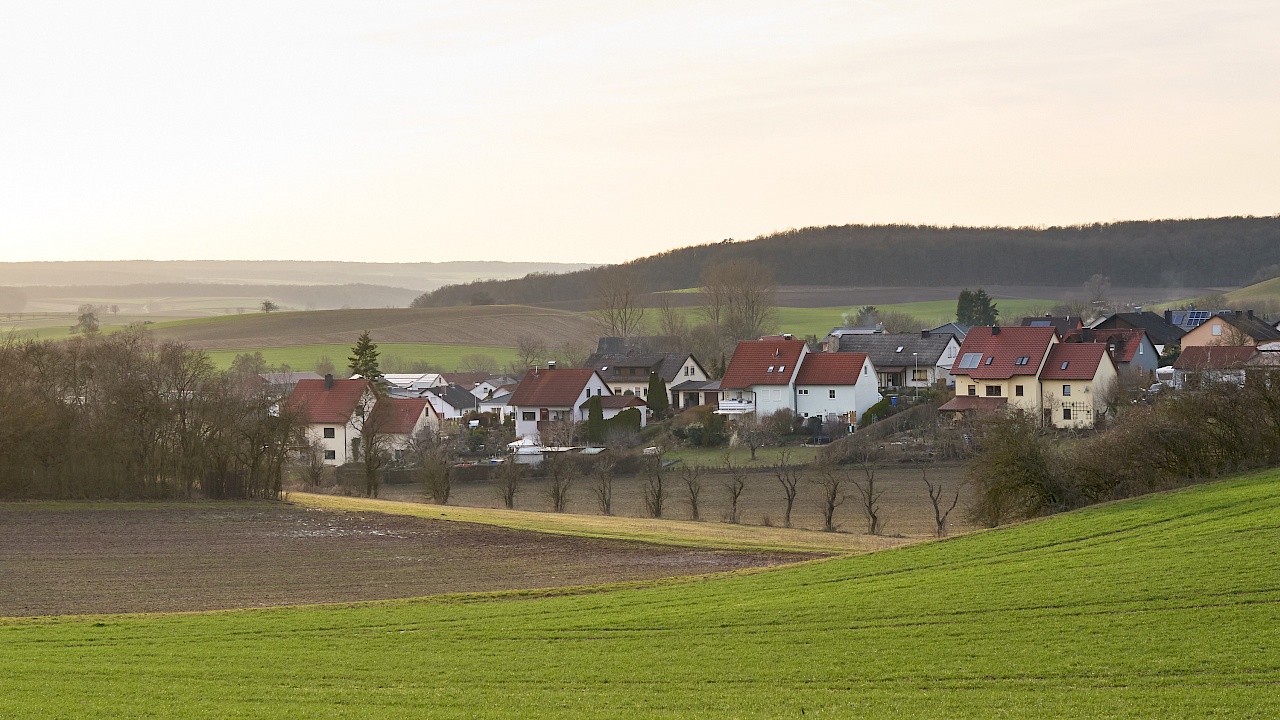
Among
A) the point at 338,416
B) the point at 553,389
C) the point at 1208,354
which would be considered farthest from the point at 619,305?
the point at 1208,354

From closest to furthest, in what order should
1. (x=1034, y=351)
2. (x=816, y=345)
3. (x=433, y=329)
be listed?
1. (x=1034, y=351)
2. (x=816, y=345)
3. (x=433, y=329)

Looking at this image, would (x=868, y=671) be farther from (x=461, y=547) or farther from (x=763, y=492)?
(x=763, y=492)

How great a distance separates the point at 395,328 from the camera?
14438 cm

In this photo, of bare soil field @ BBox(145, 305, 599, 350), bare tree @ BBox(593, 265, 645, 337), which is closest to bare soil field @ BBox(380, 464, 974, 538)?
bare tree @ BBox(593, 265, 645, 337)

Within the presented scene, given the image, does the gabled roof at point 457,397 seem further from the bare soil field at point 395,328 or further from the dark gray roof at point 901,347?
the bare soil field at point 395,328

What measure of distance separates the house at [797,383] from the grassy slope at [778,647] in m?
46.3

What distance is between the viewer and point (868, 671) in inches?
570

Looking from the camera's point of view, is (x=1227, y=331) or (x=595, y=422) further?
(x=1227, y=331)

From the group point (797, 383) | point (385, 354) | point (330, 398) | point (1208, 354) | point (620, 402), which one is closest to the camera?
point (330, 398)

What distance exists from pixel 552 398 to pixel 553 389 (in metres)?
0.92

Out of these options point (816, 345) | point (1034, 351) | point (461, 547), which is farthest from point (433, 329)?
point (461, 547)

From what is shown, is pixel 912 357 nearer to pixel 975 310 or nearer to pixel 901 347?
pixel 901 347

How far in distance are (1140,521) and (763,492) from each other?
2565 cm

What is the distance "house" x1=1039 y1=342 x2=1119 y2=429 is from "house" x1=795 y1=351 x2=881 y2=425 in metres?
10.4
